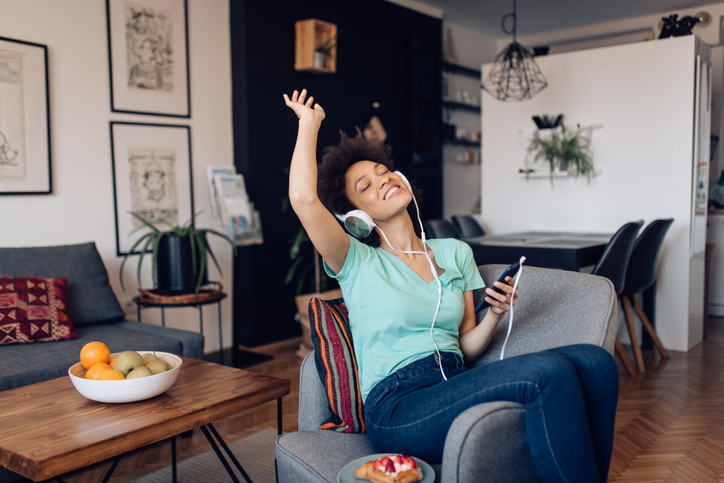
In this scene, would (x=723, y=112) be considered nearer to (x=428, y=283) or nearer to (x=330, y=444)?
(x=428, y=283)

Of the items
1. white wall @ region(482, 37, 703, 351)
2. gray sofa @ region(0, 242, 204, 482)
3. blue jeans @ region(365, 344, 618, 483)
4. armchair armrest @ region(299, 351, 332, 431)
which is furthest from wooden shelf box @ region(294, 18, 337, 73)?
blue jeans @ region(365, 344, 618, 483)

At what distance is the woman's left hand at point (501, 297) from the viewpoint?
1450 millimetres

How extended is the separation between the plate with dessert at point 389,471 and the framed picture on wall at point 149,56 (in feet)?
9.51

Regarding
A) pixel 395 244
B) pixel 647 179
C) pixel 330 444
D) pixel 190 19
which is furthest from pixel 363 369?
pixel 647 179

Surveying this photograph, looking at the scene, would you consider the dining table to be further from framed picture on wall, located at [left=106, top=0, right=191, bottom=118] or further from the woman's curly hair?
framed picture on wall, located at [left=106, top=0, right=191, bottom=118]

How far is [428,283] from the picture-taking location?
1.63 m

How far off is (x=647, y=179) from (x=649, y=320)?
0.98 metres

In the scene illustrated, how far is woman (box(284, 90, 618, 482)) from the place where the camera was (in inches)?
47.3

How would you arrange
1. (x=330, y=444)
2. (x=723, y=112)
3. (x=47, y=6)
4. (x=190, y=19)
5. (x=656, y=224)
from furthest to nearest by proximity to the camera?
(x=723, y=112) → (x=190, y=19) → (x=656, y=224) → (x=47, y=6) → (x=330, y=444)

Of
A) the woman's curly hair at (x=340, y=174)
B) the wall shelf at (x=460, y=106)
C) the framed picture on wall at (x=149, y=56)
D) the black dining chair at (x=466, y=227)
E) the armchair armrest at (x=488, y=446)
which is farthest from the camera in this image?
the wall shelf at (x=460, y=106)

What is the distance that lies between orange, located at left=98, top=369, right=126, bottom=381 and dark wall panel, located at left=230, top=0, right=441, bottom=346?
7.19ft

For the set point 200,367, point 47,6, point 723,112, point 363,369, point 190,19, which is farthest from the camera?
point 723,112

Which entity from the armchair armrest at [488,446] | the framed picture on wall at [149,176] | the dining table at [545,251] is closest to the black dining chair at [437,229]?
the dining table at [545,251]

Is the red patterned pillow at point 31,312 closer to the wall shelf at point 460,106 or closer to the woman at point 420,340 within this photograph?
the woman at point 420,340
